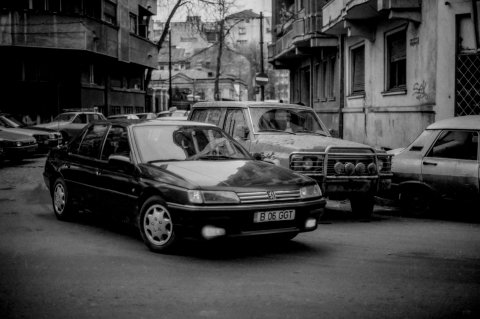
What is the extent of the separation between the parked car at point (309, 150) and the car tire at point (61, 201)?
108 inches

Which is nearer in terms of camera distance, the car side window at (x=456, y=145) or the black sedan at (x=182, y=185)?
the black sedan at (x=182, y=185)

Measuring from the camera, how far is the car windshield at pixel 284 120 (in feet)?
33.8

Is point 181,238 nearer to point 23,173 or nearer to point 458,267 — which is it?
point 458,267

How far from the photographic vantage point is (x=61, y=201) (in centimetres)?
908

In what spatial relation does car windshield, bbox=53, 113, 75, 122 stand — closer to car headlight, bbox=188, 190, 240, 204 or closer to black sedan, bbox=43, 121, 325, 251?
black sedan, bbox=43, 121, 325, 251

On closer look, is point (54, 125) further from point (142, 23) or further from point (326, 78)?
point (142, 23)

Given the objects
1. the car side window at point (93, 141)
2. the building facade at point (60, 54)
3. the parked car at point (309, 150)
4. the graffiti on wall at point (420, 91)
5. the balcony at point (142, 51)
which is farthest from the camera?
the balcony at point (142, 51)

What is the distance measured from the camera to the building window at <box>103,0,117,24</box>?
36.8 m

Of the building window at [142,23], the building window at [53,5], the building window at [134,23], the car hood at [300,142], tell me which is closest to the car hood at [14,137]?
the car hood at [300,142]

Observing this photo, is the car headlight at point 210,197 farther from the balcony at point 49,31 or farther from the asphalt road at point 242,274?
the balcony at point 49,31

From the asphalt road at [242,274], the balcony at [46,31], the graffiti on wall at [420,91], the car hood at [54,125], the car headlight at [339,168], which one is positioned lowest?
the asphalt road at [242,274]

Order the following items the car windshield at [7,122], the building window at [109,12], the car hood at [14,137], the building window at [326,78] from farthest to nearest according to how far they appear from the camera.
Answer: the building window at [109,12]
the building window at [326,78]
the car windshield at [7,122]
the car hood at [14,137]

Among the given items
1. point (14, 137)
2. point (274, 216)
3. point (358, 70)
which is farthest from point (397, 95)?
point (274, 216)

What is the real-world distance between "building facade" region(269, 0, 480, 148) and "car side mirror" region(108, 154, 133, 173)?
9991 millimetres
